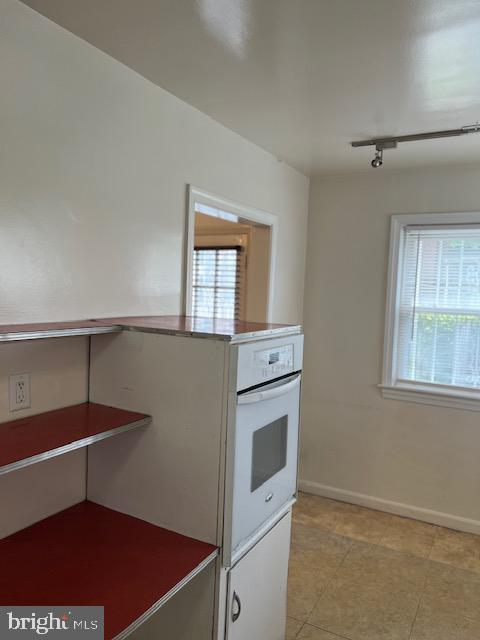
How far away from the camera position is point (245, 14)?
1.58 metres

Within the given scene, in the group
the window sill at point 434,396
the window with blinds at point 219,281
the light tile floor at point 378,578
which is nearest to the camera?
the light tile floor at point 378,578

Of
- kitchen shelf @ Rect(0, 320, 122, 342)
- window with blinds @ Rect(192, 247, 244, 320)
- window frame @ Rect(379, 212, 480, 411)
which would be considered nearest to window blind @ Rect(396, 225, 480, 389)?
window frame @ Rect(379, 212, 480, 411)

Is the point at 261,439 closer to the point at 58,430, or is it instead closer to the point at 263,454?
the point at 263,454

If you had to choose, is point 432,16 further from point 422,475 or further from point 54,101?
point 422,475

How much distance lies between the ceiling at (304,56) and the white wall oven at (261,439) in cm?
107

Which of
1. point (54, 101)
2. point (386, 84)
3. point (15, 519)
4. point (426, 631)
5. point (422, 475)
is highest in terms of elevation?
point (386, 84)

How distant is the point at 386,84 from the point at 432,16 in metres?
0.49

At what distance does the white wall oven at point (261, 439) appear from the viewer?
5.29 ft

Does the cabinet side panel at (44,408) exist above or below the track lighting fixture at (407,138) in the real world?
below

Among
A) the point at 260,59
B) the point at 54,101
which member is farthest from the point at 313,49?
the point at 54,101

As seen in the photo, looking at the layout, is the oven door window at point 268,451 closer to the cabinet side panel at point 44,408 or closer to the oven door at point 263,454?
the oven door at point 263,454

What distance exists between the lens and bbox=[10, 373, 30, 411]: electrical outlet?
5.27 feet
